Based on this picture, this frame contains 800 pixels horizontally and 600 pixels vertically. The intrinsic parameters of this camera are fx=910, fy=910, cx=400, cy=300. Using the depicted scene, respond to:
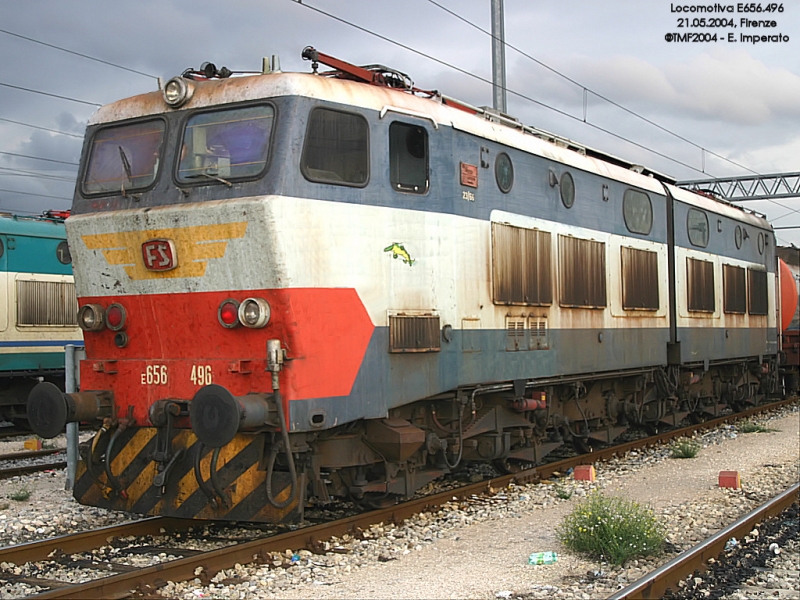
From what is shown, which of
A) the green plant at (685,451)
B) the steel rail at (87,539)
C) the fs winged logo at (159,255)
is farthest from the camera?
the green plant at (685,451)

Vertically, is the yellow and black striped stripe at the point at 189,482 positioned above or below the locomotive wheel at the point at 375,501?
above

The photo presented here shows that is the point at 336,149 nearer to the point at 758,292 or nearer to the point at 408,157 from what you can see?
the point at 408,157

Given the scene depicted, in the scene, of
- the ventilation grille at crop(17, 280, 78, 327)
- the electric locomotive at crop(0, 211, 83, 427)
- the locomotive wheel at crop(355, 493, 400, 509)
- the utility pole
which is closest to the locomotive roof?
the locomotive wheel at crop(355, 493, 400, 509)

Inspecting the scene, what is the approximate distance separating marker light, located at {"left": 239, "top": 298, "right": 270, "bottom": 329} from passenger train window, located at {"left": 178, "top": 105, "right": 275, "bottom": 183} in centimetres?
106

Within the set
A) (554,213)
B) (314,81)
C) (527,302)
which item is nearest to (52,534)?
(314,81)

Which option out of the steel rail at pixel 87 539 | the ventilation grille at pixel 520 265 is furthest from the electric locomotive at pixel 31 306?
the ventilation grille at pixel 520 265

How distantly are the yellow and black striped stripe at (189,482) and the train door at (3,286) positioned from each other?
9007mm

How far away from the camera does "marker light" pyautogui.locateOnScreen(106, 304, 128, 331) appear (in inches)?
322

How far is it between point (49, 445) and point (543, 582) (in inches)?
425

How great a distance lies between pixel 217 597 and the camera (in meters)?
6.37

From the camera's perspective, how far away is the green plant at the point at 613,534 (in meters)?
7.29

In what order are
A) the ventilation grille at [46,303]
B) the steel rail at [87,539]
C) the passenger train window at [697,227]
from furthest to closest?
the ventilation grille at [46,303] → the passenger train window at [697,227] → the steel rail at [87,539]

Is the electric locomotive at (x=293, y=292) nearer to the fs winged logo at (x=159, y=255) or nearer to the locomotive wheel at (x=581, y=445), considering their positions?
the fs winged logo at (x=159, y=255)

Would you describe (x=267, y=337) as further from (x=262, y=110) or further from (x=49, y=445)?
(x=49, y=445)
